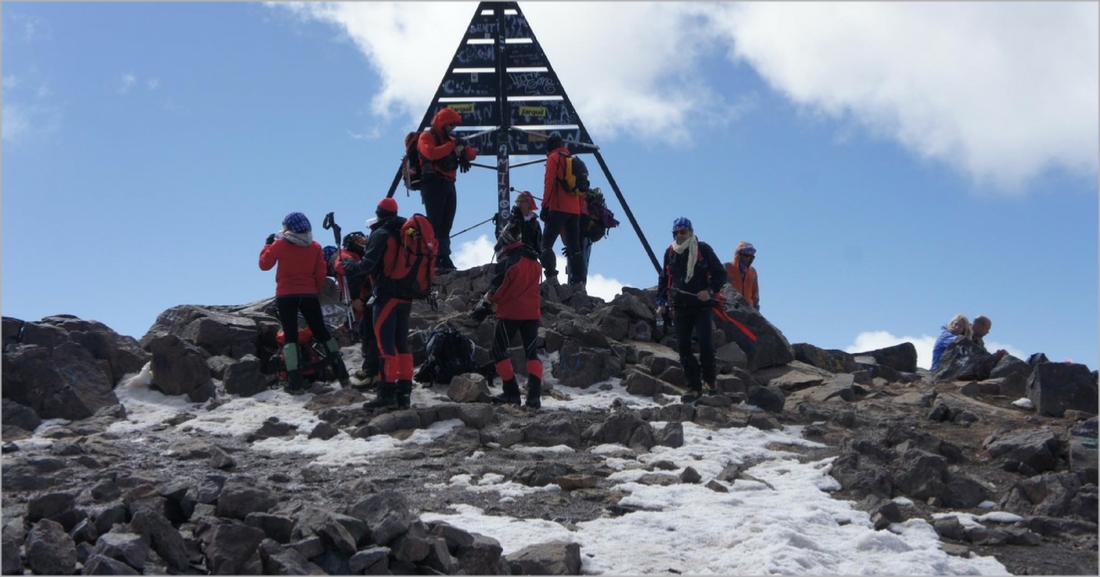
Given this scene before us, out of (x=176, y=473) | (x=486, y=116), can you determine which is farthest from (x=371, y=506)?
(x=486, y=116)

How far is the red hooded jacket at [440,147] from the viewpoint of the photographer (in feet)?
48.3

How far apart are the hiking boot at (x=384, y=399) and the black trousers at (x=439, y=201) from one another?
3682 millimetres

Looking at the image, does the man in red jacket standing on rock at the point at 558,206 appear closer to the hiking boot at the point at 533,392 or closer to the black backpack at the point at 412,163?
the black backpack at the point at 412,163

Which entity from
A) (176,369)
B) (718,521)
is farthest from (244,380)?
(718,521)

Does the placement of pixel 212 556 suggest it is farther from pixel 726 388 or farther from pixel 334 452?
pixel 726 388

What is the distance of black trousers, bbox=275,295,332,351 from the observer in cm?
1229

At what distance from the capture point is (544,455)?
1025 cm

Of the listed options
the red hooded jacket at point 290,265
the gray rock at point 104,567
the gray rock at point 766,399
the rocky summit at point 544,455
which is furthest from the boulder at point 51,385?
the gray rock at point 766,399

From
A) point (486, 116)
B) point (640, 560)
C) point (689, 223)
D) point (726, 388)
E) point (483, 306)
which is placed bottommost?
point (640, 560)

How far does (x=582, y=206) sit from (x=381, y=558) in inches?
378

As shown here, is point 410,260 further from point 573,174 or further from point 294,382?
point 573,174

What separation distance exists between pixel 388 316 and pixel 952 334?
849cm

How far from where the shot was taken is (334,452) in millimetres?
10219

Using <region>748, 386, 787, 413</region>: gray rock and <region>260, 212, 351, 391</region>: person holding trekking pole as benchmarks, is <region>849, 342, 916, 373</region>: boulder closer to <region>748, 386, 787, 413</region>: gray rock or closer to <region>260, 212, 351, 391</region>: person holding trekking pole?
<region>748, 386, 787, 413</region>: gray rock
